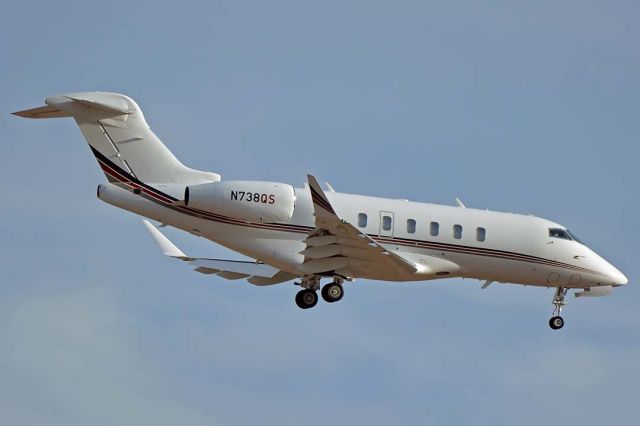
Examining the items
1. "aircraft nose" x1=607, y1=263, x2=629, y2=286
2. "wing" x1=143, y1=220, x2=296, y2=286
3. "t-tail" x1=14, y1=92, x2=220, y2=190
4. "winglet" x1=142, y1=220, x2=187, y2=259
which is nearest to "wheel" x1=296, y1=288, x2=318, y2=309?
"wing" x1=143, y1=220, x2=296, y2=286

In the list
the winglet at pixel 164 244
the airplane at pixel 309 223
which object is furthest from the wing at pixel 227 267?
the airplane at pixel 309 223

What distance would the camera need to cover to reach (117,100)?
122 feet

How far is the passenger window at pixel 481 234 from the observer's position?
38.3 meters

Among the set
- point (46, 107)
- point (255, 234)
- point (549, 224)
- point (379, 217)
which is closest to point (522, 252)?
point (549, 224)

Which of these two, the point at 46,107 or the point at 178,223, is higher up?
the point at 46,107

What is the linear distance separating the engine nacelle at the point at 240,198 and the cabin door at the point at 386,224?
260cm

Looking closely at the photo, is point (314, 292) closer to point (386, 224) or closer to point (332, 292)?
point (332, 292)

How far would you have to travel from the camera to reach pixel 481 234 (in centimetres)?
3838

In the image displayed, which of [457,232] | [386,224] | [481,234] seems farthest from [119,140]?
[481,234]

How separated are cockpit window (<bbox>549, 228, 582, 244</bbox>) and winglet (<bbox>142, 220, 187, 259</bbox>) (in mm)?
9588

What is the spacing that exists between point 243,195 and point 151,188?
90.8 inches

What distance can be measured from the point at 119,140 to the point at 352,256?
20.9 feet

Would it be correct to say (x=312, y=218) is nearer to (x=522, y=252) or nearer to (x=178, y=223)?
(x=178, y=223)

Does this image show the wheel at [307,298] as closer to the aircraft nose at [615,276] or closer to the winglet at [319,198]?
the winglet at [319,198]
